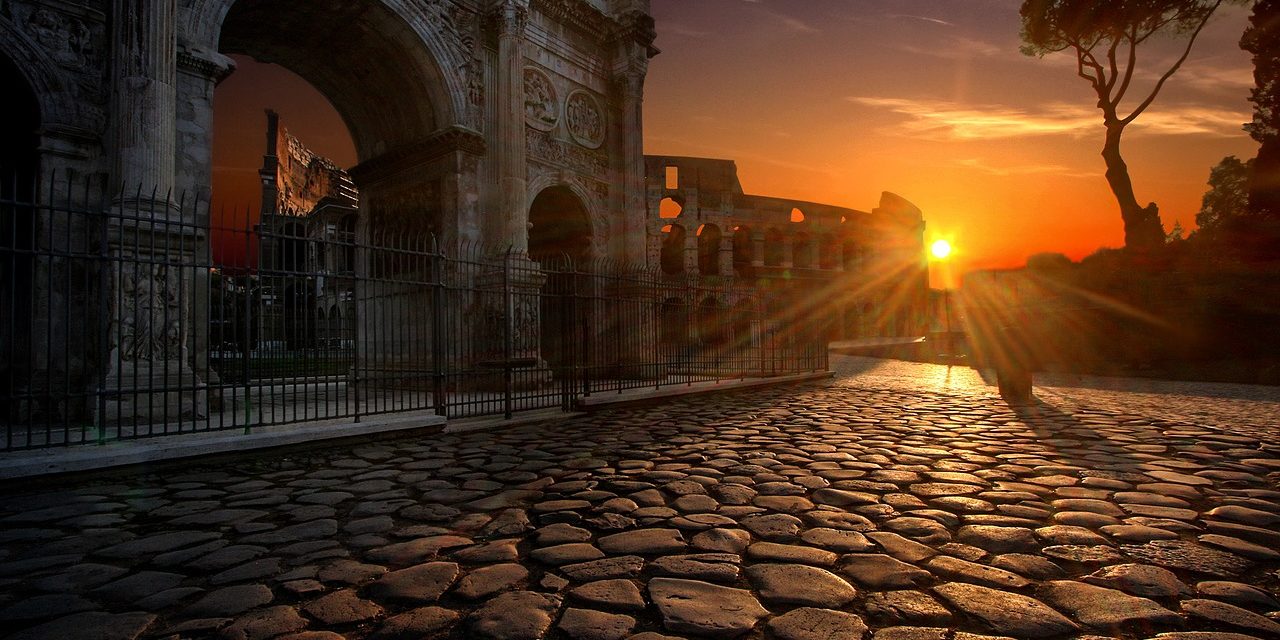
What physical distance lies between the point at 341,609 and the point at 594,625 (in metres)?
0.84

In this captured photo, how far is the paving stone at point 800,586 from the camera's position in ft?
6.31

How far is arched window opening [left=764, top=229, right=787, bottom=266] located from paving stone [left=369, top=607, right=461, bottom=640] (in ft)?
130

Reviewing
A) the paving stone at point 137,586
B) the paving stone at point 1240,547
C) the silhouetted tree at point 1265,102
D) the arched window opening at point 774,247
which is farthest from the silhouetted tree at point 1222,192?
the paving stone at point 137,586

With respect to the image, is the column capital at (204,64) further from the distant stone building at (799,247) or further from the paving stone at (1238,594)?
the distant stone building at (799,247)

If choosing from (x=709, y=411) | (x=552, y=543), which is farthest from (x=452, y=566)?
(x=709, y=411)

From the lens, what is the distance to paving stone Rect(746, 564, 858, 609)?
1922 mm

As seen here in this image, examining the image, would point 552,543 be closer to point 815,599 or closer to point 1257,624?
point 815,599

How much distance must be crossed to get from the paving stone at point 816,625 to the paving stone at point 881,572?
293 millimetres

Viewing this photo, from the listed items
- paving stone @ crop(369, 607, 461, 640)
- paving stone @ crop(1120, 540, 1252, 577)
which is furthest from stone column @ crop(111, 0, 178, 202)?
paving stone @ crop(1120, 540, 1252, 577)

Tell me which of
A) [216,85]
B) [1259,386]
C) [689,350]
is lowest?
[1259,386]

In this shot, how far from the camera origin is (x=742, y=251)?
4016 centimetres

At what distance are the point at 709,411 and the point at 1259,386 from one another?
11179 mm

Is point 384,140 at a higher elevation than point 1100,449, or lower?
higher

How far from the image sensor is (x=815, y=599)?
6.33 feet
